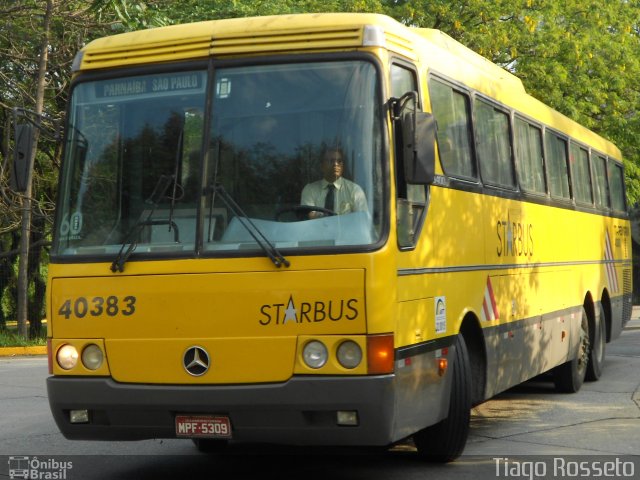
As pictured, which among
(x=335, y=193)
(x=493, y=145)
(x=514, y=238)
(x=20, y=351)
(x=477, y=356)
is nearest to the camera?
(x=335, y=193)

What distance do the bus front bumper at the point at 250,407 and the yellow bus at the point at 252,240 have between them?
0.04ft

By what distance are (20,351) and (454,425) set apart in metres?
15.3

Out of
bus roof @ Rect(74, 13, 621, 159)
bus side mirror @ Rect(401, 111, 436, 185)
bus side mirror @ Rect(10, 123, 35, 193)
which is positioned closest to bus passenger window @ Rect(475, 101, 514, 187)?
bus roof @ Rect(74, 13, 621, 159)

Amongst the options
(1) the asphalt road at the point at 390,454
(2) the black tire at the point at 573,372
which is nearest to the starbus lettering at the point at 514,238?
(1) the asphalt road at the point at 390,454

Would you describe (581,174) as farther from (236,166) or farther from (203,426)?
(203,426)

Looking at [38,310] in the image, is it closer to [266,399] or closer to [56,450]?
[56,450]

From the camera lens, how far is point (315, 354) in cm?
707

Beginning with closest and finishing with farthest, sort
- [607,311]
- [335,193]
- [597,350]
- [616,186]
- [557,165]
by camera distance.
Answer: [335,193]
[557,165]
[597,350]
[607,311]
[616,186]

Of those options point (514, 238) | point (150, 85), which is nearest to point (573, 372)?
point (514, 238)

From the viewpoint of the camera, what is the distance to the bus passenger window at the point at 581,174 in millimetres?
14242

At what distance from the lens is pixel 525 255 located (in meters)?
11.0

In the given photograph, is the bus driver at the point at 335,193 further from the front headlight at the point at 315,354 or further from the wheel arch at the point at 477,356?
the wheel arch at the point at 477,356

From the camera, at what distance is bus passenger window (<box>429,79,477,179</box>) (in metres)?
8.69

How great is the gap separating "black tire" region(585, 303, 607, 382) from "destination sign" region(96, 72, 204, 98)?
27.0ft
